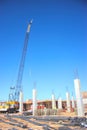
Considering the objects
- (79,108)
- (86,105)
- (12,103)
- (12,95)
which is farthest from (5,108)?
(79,108)

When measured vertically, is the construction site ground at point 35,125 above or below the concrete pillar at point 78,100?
below

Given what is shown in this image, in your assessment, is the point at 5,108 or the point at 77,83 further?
the point at 5,108

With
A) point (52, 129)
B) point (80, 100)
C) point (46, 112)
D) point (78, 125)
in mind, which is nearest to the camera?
point (52, 129)

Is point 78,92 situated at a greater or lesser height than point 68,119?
greater

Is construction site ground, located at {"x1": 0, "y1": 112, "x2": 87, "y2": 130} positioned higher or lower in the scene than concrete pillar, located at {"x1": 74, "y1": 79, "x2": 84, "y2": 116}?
lower

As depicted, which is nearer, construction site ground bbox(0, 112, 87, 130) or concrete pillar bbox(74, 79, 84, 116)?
construction site ground bbox(0, 112, 87, 130)

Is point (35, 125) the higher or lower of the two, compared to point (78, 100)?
lower

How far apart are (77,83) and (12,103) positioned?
55.6 ft

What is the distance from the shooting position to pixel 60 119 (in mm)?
13734

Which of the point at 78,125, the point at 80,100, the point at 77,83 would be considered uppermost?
the point at 77,83

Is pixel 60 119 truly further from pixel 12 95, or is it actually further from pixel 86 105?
pixel 12 95

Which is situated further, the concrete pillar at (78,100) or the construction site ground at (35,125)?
the concrete pillar at (78,100)

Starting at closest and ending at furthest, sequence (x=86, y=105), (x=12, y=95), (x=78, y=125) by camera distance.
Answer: (x=78, y=125) < (x=86, y=105) < (x=12, y=95)

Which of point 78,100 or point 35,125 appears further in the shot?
point 78,100
